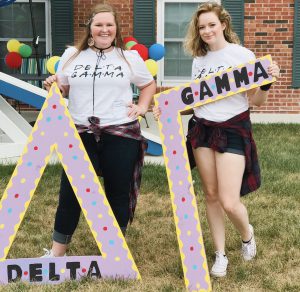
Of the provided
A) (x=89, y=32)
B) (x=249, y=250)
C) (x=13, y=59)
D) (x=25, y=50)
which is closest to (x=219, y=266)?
(x=249, y=250)

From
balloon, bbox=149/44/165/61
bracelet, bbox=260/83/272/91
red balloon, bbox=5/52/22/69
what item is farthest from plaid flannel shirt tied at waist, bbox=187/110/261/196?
red balloon, bbox=5/52/22/69

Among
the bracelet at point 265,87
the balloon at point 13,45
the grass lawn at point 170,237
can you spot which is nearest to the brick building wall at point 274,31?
the balloon at point 13,45

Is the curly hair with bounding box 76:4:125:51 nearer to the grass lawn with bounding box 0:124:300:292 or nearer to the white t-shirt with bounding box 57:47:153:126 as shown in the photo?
the white t-shirt with bounding box 57:47:153:126

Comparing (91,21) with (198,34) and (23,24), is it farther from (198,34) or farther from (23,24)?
(23,24)

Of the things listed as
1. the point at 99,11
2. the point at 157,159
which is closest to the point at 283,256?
the point at 99,11

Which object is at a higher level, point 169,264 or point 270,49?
point 270,49

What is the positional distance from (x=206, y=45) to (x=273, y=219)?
1.77 metres

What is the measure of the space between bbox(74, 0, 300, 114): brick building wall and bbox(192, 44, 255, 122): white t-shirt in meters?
6.85

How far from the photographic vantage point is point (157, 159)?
6.74 metres

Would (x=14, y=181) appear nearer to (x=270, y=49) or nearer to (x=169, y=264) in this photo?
(x=169, y=264)

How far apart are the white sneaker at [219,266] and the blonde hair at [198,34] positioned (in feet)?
3.94

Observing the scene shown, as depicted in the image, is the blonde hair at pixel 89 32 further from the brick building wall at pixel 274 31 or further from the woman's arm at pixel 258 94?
the brick building wall at pixel 274 31

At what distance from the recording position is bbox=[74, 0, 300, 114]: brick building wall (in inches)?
394

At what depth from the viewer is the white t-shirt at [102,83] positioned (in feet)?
10.6
